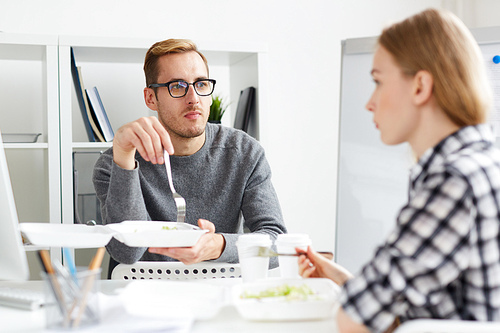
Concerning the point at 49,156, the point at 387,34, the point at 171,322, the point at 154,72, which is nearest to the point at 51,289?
the point at 171,322

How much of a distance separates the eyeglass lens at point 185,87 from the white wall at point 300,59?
0.95m

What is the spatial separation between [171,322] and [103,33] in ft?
6.80

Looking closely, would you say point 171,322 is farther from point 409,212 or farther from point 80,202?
point 80,202

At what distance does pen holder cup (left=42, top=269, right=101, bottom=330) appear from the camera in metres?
0.88

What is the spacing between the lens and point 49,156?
218cm

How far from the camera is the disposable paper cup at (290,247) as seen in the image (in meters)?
1.18

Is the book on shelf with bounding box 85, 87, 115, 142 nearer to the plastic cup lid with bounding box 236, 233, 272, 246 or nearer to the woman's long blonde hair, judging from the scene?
the plastic cup lid with bounding box 236, 233, 272, 246

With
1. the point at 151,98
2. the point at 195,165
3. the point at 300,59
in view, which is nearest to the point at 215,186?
the point at 195,165

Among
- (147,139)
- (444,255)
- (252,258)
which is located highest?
(147,139)

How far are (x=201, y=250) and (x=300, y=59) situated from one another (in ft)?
6.06

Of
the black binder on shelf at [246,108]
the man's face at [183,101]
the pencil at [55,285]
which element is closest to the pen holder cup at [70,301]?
the pencil at [55,285]

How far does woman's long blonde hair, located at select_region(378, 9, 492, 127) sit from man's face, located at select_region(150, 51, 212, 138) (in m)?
1.03

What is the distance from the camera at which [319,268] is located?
118 cm

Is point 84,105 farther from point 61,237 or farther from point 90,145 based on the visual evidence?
point 61,237
